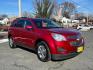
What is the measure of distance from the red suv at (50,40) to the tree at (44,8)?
27.7 metres

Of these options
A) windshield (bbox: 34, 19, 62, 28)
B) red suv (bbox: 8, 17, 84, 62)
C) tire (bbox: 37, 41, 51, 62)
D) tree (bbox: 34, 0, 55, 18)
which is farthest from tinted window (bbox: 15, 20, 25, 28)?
tree (bbox: 34, 0, 55, 18)

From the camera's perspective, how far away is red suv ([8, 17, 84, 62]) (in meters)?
7.42

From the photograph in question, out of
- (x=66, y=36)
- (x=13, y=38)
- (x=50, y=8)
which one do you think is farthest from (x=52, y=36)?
(x=50, y=8)

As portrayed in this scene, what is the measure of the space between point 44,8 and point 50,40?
101 feet

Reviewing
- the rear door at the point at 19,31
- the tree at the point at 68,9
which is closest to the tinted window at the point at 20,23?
the rear door at the point at 19,31

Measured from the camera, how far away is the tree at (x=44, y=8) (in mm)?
37000

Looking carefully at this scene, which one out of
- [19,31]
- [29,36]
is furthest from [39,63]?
[19,31]

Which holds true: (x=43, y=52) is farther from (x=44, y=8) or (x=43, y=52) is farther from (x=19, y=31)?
(x=44, y=8)

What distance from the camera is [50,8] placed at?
125 feet

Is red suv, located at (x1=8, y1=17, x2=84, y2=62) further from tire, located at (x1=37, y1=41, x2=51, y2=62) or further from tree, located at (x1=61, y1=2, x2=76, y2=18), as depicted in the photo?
tree, located at (x1=61, y1=2, x2=76, y2=18)

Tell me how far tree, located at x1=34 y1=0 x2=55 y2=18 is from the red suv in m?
27.7

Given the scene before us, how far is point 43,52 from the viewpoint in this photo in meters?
7.96

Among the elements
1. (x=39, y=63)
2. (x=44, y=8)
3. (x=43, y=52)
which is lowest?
(x=39, y=63)

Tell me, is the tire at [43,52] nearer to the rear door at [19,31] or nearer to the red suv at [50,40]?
the red suv at [50,40]
